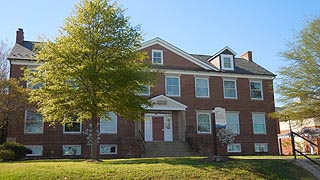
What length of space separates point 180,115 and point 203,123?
201cm

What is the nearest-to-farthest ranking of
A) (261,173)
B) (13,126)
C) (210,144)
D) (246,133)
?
(261,173) → (13,126) → (210,144) → (246,133)

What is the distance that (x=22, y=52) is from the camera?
24.1m

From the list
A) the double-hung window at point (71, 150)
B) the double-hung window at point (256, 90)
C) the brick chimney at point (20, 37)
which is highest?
the brick chimney at point (20, 37)

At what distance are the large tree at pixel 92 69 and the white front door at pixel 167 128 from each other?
1009 cm

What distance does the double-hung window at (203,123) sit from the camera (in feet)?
86.7

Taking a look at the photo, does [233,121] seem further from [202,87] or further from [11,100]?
[11,100]

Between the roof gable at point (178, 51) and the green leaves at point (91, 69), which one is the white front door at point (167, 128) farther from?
the green leaves at point (91, 69)

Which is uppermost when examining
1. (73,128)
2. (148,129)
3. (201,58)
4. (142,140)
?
(201,58)

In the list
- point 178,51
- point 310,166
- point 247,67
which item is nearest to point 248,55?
point 247,67

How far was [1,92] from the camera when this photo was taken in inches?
772

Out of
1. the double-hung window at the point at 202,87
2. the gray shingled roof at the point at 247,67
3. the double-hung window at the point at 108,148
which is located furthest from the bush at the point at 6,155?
the gray shingled roof at the point at 247,67

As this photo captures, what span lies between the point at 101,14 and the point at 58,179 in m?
7.89

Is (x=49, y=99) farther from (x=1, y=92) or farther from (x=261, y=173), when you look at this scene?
(x=261, y=173)

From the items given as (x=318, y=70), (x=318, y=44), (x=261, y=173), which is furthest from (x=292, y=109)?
(x=261, y=173)
